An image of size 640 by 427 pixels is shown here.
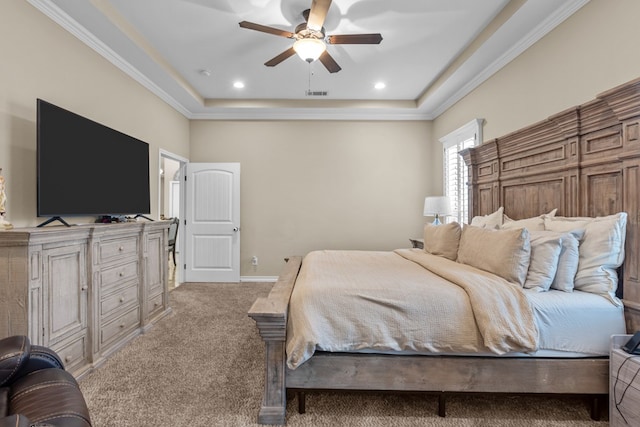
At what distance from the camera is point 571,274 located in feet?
6.39

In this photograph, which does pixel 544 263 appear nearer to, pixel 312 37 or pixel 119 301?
pixel 312 37

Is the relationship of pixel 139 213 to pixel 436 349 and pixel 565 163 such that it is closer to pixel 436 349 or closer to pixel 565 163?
pixel 436 349

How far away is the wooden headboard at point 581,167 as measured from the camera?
1804 millimetres

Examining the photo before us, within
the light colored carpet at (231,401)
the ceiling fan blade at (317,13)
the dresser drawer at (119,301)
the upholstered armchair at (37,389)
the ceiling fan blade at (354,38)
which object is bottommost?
the light colored carpet at (231,401)

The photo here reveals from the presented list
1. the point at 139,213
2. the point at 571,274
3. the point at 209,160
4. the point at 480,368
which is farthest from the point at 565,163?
the point at 209,160

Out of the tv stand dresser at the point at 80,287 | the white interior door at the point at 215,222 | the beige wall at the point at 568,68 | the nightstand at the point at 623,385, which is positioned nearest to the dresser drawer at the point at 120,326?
the tv stand dresser at the point at 80,287

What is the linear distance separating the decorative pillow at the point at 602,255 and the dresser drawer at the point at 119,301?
11.4 ft

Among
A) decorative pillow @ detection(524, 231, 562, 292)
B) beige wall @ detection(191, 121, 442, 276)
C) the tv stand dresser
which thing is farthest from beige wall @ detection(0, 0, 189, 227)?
decorative pillow @ detection(524, 231, 562, 292)

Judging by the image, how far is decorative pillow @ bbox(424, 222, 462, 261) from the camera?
9.68 feet

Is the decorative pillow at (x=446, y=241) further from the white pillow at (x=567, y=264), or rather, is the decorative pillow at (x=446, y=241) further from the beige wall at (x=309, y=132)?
the beige wall at (x=309, y=132)

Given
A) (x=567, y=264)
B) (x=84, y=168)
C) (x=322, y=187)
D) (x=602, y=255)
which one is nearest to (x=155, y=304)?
(x=84, y=168)

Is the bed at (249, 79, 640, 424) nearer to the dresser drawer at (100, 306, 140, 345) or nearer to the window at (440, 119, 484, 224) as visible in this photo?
the dresser drawer at (100, 306, 140, 345)

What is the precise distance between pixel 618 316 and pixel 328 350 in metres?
1.68

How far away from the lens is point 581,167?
2.26 m
